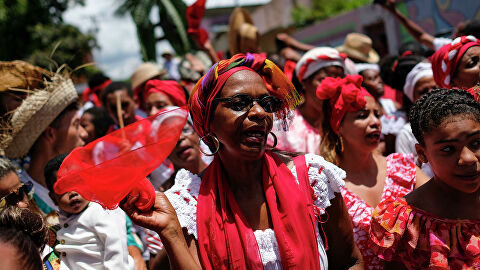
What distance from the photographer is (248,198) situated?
242 cm

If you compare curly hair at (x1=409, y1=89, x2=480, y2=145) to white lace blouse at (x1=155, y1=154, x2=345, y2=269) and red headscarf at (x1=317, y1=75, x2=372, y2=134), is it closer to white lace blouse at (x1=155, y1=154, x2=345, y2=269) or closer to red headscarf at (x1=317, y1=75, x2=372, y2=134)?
white lace blouse at (x1=155, y1=154, x2=345, y2=269)

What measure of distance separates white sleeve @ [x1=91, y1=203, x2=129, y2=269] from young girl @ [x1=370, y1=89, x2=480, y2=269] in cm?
168

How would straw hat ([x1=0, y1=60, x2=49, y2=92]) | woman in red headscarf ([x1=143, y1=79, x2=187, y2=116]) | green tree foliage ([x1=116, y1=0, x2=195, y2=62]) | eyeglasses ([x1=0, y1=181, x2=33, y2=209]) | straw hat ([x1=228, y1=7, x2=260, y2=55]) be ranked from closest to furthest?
eyeglasses ([x1=0, y1=181, x2=33, y2=209]) < straw hat ([x1=0, y1=60, x2=49, y2=92]) < woman in red headscarf ([x1=143, y1=79, x2=187, y2=116]) < straw hat ([x1=228, y1=7, x2=260, y2=55]) < green tree foliage ([x1=116, y1=0, x2=195, y2=62])

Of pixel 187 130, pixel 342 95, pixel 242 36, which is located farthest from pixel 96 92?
pixel 342 95

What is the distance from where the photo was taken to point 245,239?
2213 millimetres

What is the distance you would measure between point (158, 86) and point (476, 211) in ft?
11.1

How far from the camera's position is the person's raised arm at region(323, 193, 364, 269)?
2.44 meters

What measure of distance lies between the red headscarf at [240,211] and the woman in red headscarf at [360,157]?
84 centimetres

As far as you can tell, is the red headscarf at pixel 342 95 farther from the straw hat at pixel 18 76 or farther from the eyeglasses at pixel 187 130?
the straw hat at pixel 18 76

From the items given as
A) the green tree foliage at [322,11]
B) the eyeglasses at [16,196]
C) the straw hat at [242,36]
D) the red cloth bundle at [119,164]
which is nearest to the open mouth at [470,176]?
the red cloth bundle at [119,164]

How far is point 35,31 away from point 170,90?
16.0 meters

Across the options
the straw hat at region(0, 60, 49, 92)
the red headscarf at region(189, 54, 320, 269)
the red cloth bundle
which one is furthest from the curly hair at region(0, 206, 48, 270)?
the straw hat at region(0, 60, 49, 92)

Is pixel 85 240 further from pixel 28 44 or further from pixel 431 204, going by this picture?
pixel 28 44

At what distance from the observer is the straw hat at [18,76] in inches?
158
